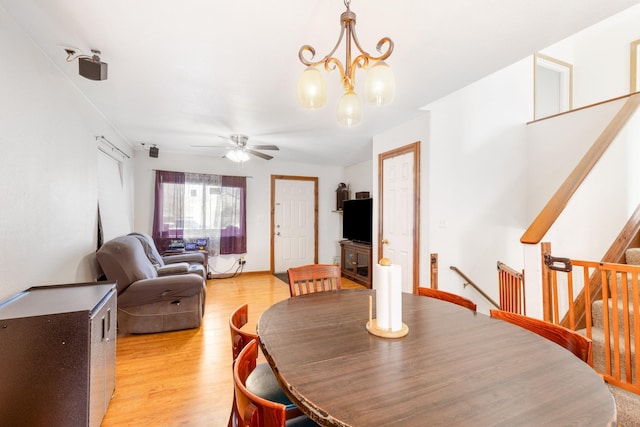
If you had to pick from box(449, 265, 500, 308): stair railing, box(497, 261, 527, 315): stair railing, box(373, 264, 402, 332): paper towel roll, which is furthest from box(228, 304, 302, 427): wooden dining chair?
box(449, 265, 500, 308): stair railing

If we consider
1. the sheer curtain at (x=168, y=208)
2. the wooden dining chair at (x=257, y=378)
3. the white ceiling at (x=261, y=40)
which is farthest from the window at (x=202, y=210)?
the wooden dining chair at (x=257, y=378)

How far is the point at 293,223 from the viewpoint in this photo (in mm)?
6160

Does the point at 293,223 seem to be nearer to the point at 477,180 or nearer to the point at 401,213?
the point at 401,213

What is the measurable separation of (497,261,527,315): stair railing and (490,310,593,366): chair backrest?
3.86ft

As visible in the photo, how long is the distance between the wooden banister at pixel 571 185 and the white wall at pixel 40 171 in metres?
3.44

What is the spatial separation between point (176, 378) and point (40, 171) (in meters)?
1.81

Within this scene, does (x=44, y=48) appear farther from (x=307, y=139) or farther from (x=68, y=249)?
(x=307, y=139)

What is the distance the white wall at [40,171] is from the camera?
5.24ft

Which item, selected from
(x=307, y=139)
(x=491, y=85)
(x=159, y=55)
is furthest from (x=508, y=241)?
(x=159, y=55)

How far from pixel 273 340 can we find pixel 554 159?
4.00 m

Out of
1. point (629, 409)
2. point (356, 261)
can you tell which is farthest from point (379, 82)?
point (356, 261)

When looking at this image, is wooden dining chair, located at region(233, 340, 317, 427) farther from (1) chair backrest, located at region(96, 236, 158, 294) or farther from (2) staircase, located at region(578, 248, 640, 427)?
(1) chair backrest, located at region(96, 236, 158, 294)

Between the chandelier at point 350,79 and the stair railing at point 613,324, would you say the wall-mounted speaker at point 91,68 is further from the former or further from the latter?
the stair railing at point 613,324

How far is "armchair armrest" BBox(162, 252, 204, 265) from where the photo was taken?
4.28m
